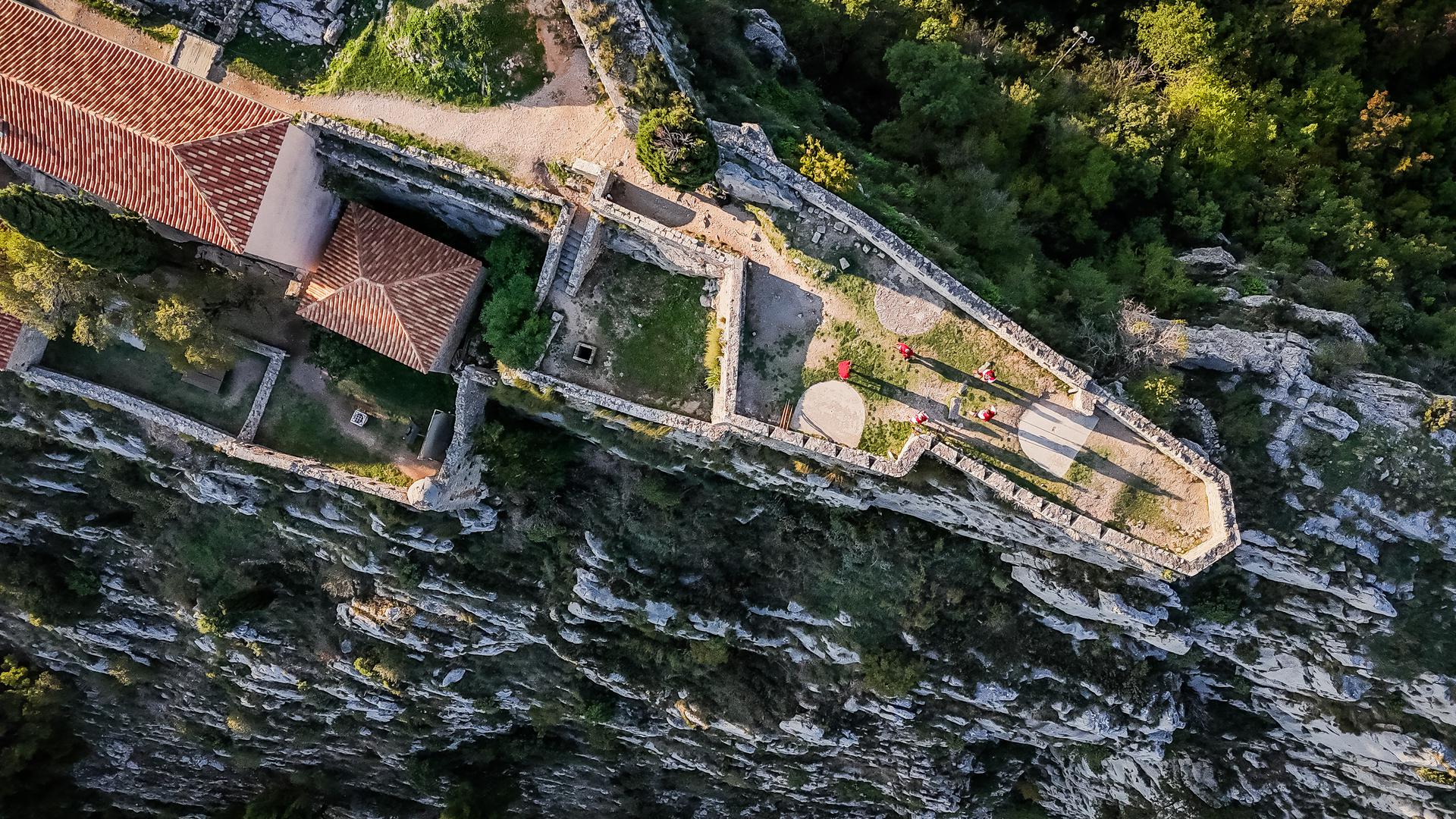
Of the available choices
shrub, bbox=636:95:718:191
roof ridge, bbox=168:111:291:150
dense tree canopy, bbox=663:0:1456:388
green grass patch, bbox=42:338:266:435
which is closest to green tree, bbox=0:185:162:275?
roof ridge, bbox=168:111:291:150

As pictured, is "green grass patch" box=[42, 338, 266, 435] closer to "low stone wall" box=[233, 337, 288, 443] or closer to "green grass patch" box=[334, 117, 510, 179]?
"low stone wall" box=[233, 337, 288, 443]

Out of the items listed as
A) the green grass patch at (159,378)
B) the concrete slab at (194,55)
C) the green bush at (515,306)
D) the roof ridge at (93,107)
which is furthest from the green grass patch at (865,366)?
the concrete slab at (194,55)

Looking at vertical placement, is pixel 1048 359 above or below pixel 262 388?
above

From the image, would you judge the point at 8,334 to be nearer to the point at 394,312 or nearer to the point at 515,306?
the point at 394,312

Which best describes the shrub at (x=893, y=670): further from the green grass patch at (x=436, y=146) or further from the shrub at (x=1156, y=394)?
the green grass patch at (x=436, y=146)

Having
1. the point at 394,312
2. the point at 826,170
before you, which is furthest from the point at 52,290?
the point at 826,170

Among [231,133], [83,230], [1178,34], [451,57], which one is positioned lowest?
[83,230]
